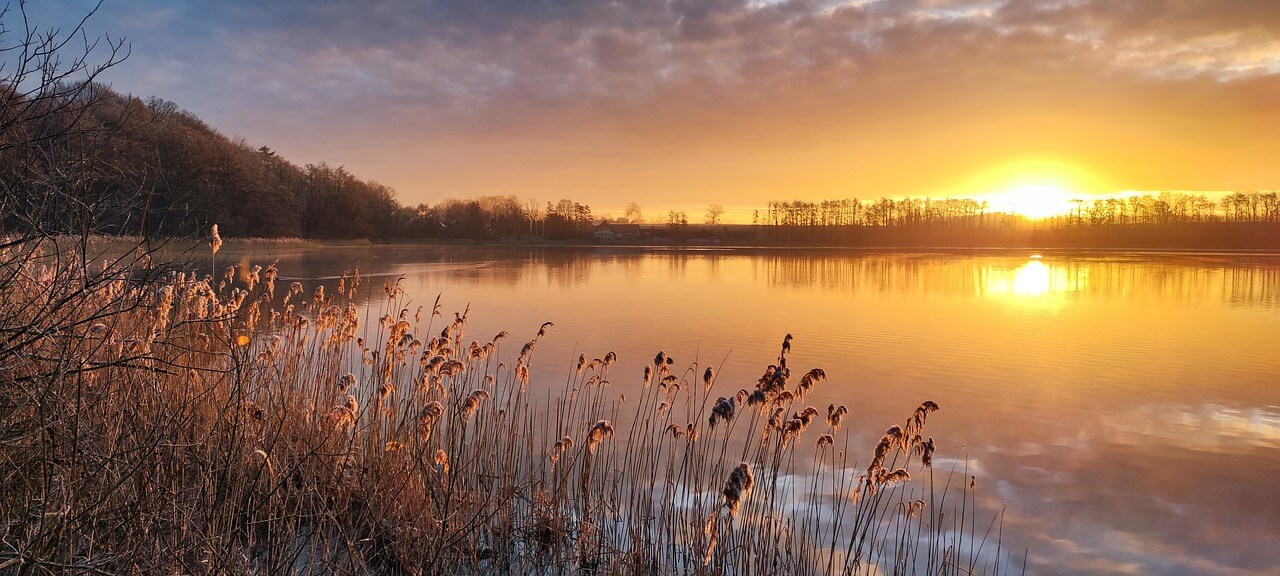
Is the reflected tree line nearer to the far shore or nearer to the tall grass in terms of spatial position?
the tall grass

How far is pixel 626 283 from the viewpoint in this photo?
82.0ft

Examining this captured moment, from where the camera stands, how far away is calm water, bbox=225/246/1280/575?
5270mm

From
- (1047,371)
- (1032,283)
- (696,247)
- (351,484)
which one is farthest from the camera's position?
(696,247)

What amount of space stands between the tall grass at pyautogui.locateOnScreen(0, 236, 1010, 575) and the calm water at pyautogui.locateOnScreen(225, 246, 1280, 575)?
34.9 inches

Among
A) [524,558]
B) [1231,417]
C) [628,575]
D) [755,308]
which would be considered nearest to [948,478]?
[628,575]

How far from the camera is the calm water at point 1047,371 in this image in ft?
17.3

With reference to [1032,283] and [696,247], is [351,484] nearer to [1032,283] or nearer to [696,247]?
[1032,283]

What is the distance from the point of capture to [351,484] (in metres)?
4.80

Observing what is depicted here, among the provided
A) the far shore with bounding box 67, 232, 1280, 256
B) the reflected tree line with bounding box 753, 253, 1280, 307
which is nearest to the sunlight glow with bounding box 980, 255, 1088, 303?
the reflected tree line with bounding box 753, 253, 1280, 307

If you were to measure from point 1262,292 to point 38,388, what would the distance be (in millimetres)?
26656

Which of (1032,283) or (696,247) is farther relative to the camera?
(696,247)

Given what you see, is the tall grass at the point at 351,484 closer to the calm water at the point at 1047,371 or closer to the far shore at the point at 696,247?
the calm water at the point at 1047,371

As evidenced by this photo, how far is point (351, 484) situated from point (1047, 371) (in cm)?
944

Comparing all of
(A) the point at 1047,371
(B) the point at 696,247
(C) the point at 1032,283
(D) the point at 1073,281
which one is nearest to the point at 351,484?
(A) the point at 1047,371
